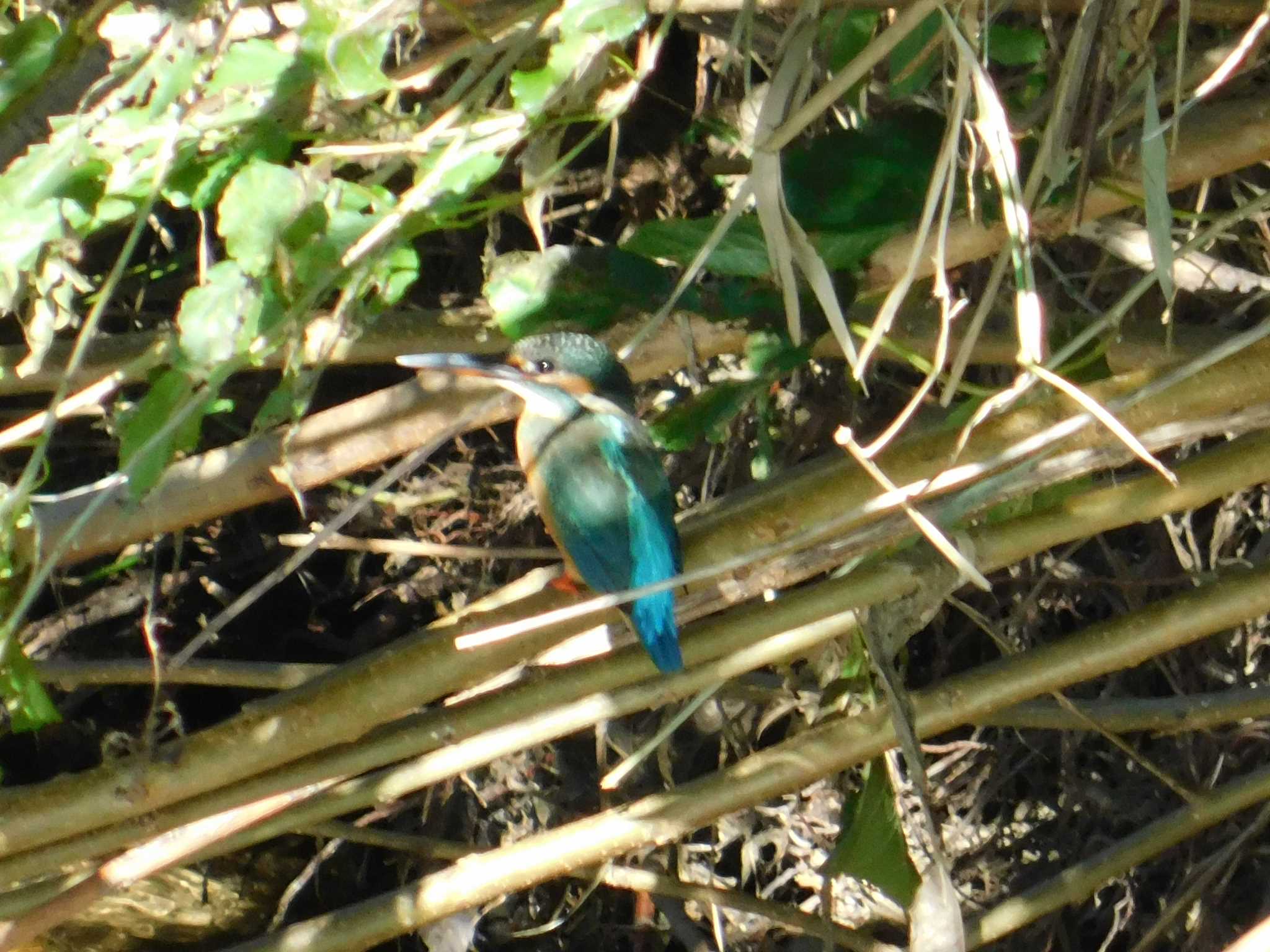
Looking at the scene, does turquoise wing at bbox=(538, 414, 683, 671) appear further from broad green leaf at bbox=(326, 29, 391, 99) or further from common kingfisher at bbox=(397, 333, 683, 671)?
broad green leaf at bbox=(326, 29, 391, 99)

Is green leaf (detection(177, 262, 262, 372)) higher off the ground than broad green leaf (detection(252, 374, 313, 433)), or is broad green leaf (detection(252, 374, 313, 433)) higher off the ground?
green leaf (detection(177, 262, 262, 372))

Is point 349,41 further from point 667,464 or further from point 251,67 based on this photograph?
point 667,464

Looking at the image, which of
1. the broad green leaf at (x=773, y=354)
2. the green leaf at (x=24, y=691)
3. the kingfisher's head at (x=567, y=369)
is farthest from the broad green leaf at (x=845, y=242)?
the green leaf at (x=24, y=691)

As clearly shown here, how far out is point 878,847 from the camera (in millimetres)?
2002

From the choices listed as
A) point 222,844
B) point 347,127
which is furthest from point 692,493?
point 347,127

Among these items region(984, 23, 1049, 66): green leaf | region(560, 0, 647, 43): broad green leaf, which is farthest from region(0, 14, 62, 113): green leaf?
region(984, 23, 1049, 66): green leaf

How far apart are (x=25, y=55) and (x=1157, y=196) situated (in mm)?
1064

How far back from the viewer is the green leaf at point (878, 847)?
1.98 metres

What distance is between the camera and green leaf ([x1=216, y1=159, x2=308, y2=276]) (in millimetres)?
1157

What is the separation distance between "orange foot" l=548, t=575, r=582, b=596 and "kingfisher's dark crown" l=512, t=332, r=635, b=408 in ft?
1.04

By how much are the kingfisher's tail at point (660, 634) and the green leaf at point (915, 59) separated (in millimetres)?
637

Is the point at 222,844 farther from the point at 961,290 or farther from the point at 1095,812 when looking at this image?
the point at 1095,812

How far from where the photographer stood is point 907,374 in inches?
98.1

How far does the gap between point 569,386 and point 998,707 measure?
2.84 ft
